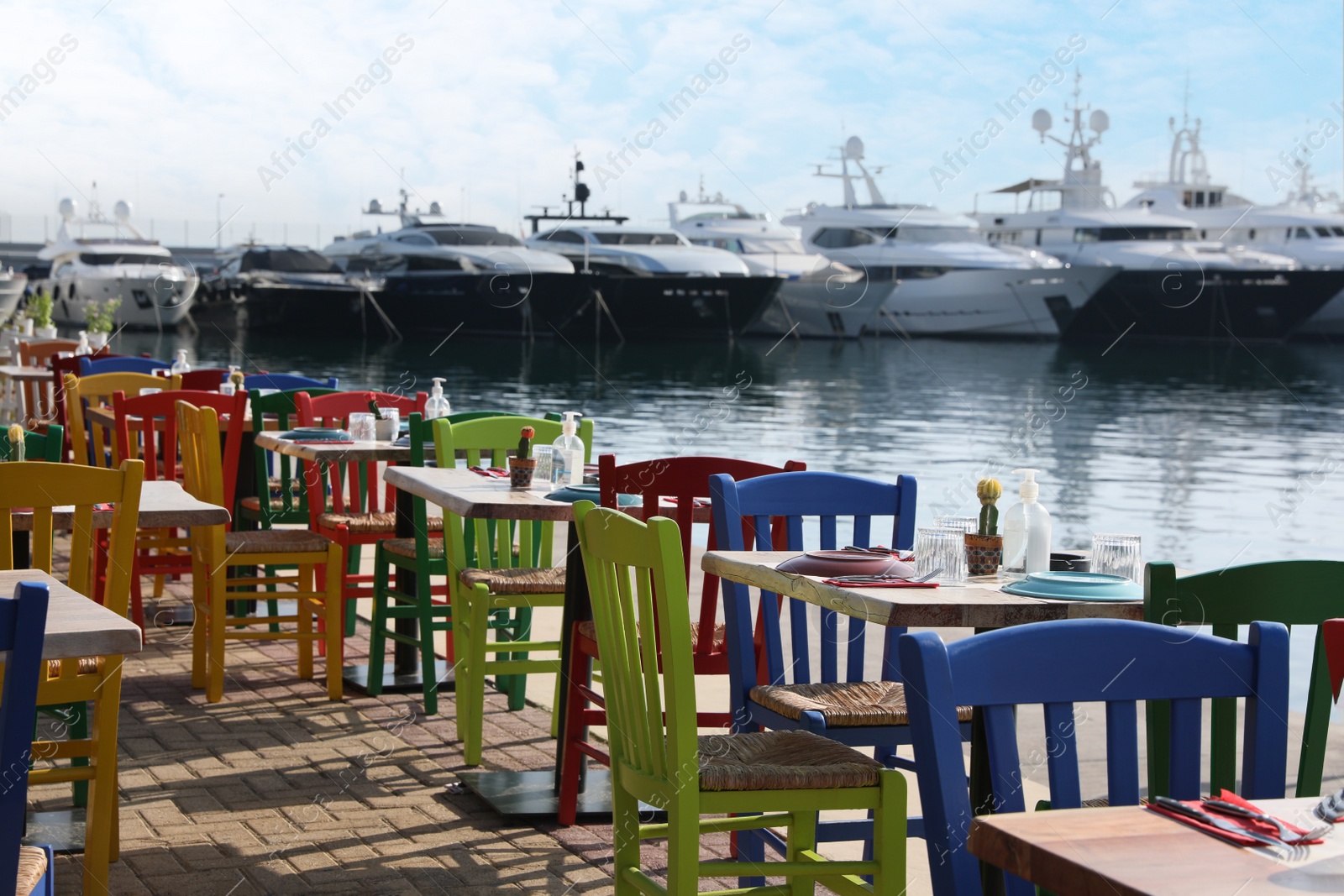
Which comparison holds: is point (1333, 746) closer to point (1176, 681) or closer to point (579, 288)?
point (1176, 681)

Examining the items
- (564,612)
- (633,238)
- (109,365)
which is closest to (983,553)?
(564,612)

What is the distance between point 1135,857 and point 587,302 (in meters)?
44.2

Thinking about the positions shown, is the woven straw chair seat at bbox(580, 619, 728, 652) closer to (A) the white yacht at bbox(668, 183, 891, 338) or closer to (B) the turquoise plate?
(B) the turquoise plate

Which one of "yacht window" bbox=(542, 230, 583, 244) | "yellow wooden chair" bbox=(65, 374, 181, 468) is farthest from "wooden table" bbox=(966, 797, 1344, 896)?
"yacht window" bbox=(542, 230, 583, 244)

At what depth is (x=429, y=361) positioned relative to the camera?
125 feet

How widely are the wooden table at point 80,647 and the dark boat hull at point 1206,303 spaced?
160ft

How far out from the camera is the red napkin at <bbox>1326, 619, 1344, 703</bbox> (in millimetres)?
1900

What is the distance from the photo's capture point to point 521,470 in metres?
4.04

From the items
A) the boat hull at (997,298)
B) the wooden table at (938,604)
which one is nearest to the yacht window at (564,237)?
the boat hull at (997,298)

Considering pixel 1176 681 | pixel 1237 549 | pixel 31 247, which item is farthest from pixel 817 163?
pixel 31 247

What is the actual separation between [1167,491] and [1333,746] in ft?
32.7

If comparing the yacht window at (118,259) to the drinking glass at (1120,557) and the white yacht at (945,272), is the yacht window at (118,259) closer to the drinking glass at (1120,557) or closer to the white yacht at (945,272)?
the white yacht at (945,272)

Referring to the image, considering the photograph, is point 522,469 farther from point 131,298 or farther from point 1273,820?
point 131,298

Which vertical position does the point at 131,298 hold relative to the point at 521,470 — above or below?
above
